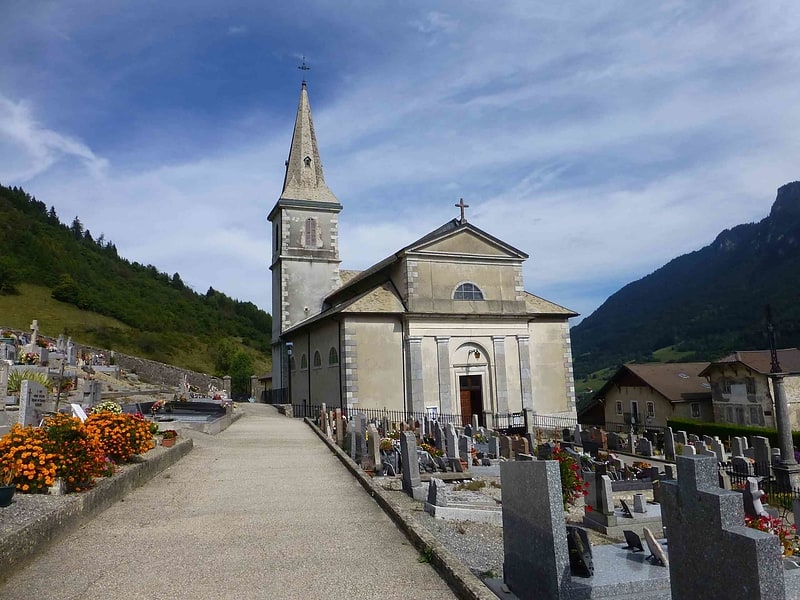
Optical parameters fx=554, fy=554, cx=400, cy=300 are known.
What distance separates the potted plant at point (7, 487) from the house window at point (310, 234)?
27257 mm

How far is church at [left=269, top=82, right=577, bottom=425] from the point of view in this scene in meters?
23.0

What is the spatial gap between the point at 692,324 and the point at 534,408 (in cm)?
7715

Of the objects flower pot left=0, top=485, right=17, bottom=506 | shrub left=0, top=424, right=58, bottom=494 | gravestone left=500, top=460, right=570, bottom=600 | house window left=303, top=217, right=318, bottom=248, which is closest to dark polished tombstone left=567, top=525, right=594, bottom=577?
gravestone left=500, top=460, right=570, bottom=600

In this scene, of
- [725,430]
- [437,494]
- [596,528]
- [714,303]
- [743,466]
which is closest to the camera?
[437,494]

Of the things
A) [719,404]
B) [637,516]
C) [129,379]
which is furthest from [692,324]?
[637,516]

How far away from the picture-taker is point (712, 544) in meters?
3.05

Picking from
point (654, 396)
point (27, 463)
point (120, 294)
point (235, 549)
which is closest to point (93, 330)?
point (120, 294)

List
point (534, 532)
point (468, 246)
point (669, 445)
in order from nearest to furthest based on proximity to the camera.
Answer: point (534, 532) → point (669, 445) → point (468, 246)

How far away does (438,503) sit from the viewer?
8141 millimetres

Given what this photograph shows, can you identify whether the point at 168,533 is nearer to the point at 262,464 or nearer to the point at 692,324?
the point at 262,464

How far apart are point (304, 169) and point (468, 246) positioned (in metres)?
14.3

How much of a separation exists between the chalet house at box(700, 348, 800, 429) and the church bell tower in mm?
21418

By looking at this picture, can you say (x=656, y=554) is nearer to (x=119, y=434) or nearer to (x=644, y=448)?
(x=119, y=434)

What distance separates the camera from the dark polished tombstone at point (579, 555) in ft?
15.5
